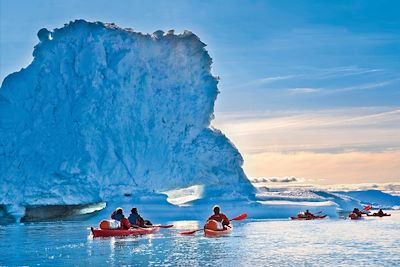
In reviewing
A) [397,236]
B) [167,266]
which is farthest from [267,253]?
[397,236]

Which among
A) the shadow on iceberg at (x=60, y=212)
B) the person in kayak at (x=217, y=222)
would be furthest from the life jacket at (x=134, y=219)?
the shadow on iceberg at (x=60, y=212)

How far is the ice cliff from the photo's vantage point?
32.8 metres

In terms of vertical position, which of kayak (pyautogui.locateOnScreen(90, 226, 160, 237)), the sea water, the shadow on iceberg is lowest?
the sea water

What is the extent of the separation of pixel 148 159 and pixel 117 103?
3675 mm

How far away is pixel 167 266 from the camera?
12.5m

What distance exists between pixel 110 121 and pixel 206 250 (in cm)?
1941

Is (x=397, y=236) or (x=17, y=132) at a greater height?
(x=17, y=132)

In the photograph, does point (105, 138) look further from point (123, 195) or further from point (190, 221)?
point (190, 221)

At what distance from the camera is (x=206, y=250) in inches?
618

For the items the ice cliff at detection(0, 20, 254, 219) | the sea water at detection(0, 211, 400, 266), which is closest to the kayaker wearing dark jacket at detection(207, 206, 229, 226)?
the sea water at detection(0, 211, 400, 266)

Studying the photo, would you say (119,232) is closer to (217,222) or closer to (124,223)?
(124,223)

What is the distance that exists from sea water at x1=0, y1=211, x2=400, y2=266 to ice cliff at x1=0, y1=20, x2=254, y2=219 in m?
12.2

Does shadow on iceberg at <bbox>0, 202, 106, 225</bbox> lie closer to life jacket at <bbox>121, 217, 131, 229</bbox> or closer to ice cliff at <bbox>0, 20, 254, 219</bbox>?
ice cliff at <bbox>0, 20, 254, 219</bbox>

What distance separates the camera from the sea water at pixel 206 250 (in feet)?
43.5
